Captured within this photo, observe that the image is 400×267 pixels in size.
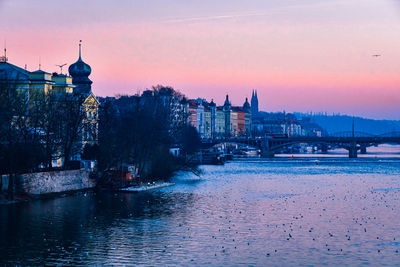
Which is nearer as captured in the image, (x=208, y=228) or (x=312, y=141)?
(x=208, y=228)

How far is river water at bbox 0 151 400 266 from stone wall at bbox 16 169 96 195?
4.35 feet

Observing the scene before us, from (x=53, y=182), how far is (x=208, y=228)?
1498 centimetres

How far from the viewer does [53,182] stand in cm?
4438

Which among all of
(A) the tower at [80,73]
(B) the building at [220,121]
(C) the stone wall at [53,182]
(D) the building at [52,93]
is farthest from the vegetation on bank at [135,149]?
(B) the building at [220,121]

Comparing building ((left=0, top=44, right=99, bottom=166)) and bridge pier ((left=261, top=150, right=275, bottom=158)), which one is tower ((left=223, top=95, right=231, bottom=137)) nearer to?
bridge pier ((left=261, top=150, right=275, bottom=158))

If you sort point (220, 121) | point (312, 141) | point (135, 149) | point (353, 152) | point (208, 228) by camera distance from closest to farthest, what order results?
point (208, 228) < point (135, 149) < point (312, 141) < point (353, 152) < point (220, 121)

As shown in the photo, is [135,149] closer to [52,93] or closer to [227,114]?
[52,93]

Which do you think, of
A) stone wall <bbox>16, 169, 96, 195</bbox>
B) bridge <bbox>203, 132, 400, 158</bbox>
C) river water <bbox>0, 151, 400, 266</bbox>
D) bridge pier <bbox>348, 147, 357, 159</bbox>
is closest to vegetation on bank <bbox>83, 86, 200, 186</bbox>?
stone wall <bbox>16, 169, 96, 195</bbox>

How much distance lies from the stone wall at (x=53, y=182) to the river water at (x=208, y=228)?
1.33m

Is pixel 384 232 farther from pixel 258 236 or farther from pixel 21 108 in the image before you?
pixel 21 108

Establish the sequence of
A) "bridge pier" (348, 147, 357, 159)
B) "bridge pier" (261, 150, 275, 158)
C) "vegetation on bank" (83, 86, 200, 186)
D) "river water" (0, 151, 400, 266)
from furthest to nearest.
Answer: "bridge pier" (261, 150, 275, 158) < "bridge pier" (348, 147, 357, 159) < "vegetation on bank" (83, 86, 200, 186) < "river water" (0, 151, 400, 266)

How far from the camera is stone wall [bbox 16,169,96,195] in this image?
4184 cm

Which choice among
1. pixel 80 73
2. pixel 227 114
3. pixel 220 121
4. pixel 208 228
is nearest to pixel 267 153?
pixel 80 73

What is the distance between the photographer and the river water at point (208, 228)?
26266 millimetres
